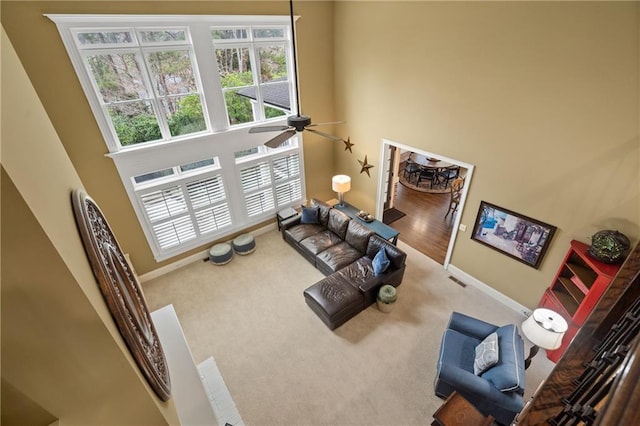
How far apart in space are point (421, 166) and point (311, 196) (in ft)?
13.5

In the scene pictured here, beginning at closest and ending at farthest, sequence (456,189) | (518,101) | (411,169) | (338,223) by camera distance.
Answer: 1. (518,101)
2. (338,223)
3. (456,189)
4. (411,169)

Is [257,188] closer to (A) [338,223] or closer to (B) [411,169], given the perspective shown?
(A) [338,223]

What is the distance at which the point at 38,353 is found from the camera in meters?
1.02

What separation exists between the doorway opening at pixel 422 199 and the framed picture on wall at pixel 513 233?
463mm

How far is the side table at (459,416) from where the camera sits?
2.91 meters

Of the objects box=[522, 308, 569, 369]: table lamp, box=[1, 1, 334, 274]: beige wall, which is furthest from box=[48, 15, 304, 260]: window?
box=[522, 308, 569, 369]: table lamp

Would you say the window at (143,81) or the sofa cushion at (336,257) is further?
the sofa cushion at (336,257)

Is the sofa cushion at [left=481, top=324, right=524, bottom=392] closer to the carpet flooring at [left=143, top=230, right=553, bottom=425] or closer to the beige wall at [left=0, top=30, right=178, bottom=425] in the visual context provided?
the carpet flooring at [left=143, top=230, right=553, bottom=425]

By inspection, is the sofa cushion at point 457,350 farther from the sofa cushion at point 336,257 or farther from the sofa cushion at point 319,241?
the sofa cushion at point 319,241

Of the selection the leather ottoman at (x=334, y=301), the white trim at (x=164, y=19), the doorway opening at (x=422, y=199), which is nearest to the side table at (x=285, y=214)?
the doorway opening at (x=422, y=199)

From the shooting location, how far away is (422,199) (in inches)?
352

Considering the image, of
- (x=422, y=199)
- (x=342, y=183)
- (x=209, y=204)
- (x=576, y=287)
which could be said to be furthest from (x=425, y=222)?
(x=209, y=204)

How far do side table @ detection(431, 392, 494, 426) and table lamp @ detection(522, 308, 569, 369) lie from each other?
1.09 meters

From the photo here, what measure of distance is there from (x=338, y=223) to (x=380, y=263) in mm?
1595
